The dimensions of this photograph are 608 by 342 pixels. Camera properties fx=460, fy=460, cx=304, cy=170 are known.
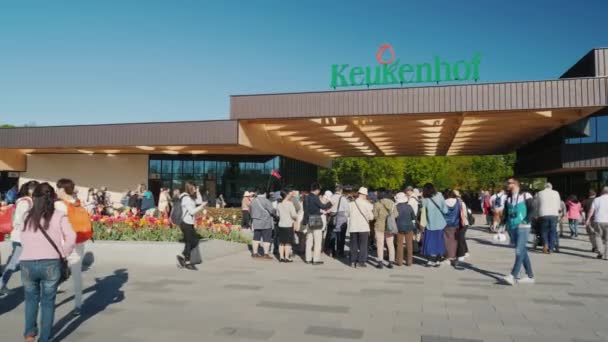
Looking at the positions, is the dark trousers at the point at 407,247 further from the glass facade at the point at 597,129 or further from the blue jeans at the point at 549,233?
the glass facade at the point at 597,129

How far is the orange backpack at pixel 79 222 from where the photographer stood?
551 cm

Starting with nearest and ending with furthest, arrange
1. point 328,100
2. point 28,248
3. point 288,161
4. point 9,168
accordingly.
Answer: point 28,248, point 328,100, point 9,168, point 288,161

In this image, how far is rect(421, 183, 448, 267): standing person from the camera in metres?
10.0

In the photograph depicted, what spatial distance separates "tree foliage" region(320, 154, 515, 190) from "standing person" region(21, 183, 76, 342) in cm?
5817

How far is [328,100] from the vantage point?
19.6 m

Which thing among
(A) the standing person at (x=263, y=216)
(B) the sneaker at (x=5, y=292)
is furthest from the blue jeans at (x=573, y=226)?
(B) the sneaker at (x=5, y=292)

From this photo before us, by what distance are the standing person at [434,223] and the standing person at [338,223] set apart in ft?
6.76

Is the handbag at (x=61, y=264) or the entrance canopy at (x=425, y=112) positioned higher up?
the entrance canopy at (x=425, y=112)

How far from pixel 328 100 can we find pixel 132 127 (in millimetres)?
10378

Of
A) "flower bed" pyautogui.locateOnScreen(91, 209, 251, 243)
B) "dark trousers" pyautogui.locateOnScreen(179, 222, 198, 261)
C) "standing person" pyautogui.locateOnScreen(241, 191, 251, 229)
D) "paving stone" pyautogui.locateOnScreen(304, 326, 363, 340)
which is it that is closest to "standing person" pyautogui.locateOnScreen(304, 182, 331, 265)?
"dark trousers" pyautogui.locateOnScreen(179, 222, 198, 261)

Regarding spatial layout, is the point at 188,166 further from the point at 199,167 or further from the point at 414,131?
the point at 414,131

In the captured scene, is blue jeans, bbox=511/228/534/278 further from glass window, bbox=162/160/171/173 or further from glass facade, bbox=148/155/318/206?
glass window, bbox=162/160/171/173

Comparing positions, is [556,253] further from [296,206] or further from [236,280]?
[236,280]

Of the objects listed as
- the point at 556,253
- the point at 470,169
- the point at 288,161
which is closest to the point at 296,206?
the point at 556,253
